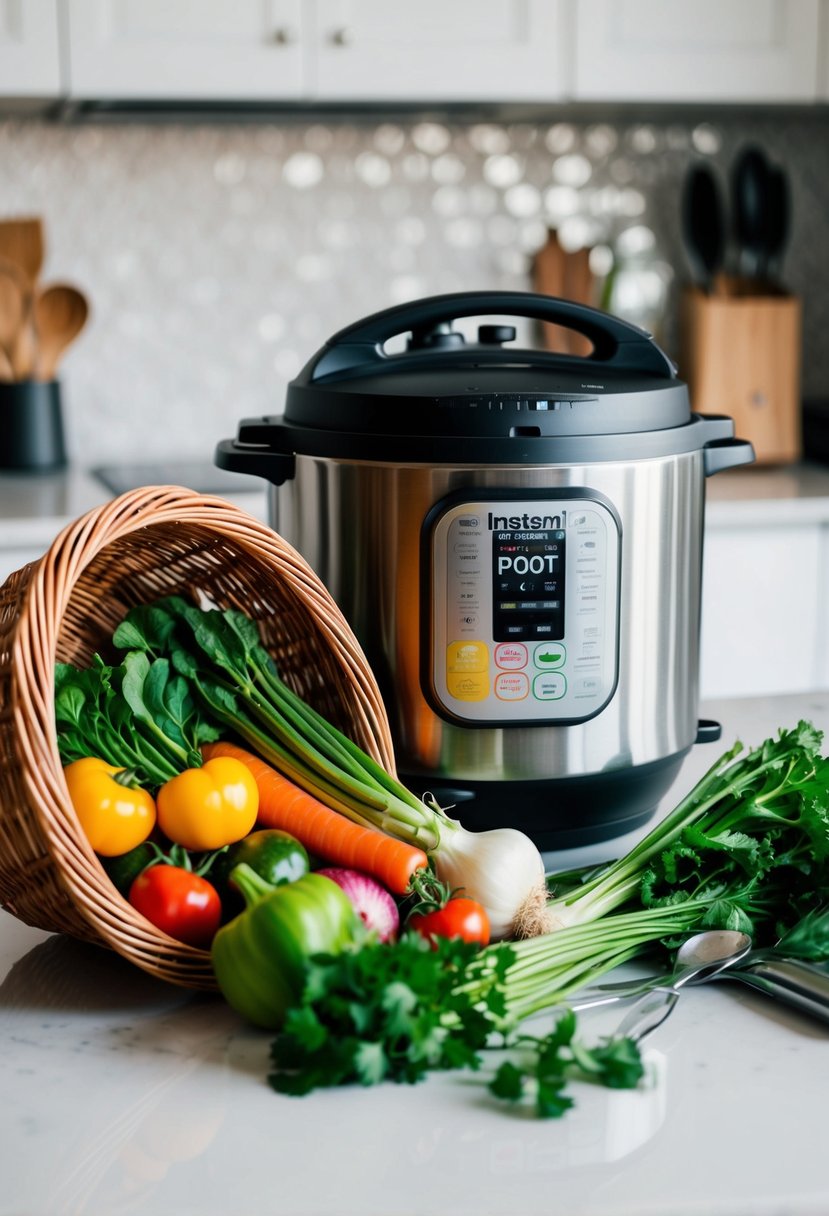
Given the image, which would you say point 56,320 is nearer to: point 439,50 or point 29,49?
point 29,49

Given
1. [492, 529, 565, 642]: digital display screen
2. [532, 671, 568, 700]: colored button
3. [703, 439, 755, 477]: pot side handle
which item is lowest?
[532, 671, 568, 700]: colored button

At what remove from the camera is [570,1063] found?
62 centimetres

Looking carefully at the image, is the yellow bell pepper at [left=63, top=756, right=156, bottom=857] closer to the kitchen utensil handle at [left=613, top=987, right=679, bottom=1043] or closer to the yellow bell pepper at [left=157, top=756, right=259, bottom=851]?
the yellow bell pepper at [left=157, top=756, right=259, bottom=851]

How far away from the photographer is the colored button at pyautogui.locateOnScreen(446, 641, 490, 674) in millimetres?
886

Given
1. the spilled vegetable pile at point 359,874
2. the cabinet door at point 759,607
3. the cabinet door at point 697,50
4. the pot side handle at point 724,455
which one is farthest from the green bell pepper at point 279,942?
the cabinet door at point 697,50

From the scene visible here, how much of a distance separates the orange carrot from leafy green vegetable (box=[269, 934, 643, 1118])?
0.12 m

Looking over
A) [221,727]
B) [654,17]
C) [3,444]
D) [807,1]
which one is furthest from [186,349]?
[221,727]

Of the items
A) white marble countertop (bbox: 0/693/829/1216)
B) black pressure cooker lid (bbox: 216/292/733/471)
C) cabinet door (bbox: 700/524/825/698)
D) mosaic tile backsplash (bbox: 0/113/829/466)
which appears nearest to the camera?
white marble countertop (bbox: 0/693/829/1216)

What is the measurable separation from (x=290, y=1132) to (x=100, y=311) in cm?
219

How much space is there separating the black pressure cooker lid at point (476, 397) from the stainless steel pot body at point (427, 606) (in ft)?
0.05

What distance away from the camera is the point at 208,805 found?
2.48ft

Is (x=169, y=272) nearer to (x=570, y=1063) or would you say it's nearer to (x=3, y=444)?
(x=3, y=444)

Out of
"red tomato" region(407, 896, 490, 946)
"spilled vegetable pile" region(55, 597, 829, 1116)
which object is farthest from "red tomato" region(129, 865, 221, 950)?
"red tomato" region(407, 896, 490, 946)

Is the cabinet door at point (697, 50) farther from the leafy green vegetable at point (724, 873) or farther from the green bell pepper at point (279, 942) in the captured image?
the green bell pepper at point (279, 942)
